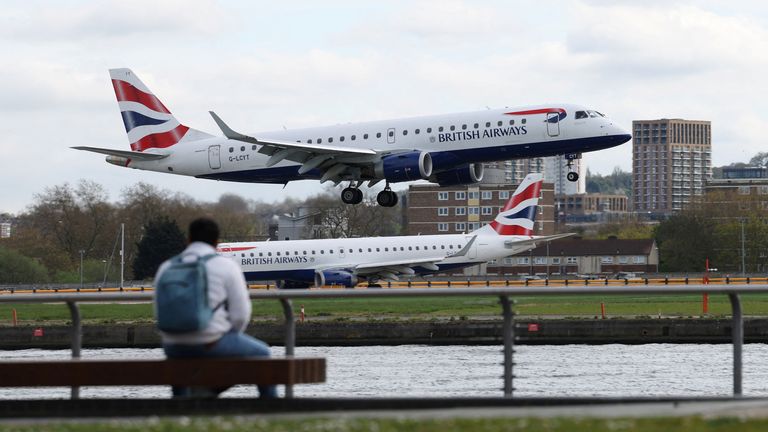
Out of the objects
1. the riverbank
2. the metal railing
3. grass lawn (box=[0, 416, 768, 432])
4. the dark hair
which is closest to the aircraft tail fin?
the riverbank

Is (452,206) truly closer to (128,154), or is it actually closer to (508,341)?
(128,154)

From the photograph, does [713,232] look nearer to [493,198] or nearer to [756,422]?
[493,198]

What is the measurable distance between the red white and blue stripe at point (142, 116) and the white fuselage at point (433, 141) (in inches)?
48.9

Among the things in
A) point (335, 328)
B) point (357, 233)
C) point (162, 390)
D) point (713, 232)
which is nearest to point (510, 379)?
point (162, 390)

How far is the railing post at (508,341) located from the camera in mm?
13570

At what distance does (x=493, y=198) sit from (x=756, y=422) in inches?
5870

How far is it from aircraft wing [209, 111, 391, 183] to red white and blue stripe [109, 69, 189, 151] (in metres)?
6.47

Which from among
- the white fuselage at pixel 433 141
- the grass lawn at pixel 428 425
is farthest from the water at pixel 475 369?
the white fuselage at pixel 433 141

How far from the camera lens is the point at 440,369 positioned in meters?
13.6

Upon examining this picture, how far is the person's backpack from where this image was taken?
38.5ft

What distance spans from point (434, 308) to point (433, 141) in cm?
3662

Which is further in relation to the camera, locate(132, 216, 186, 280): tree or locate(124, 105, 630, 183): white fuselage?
locate(132, 216, 186, 280): tree

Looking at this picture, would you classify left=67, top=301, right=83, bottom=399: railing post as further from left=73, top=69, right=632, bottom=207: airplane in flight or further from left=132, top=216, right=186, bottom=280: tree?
left=132, top=216, right=186, bottom=280: tree

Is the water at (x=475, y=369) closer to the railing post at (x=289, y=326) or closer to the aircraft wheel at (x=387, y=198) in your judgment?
the railing post at (x=289, y=326)
